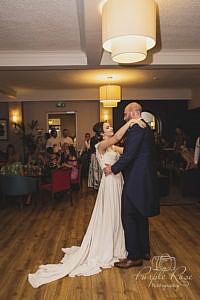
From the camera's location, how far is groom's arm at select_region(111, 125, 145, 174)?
→ 3.09 m

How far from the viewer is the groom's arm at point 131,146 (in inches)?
122

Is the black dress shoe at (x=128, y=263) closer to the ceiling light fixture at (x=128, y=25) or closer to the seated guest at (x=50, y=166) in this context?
the ceiling light fixture at (x=128, y=25)

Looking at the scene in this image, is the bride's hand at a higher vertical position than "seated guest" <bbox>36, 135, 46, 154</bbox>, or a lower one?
higher

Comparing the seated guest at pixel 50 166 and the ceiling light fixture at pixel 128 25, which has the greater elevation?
Answer: the ceiling light fixture at pixel 128 25

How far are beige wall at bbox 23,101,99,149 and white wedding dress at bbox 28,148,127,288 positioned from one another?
759 centimetres

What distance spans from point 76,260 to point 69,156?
3916 millimetres

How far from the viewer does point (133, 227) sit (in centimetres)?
322

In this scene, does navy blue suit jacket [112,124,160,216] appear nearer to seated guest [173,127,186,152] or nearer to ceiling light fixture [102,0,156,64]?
ceiling light fixture [102,0,156,64]

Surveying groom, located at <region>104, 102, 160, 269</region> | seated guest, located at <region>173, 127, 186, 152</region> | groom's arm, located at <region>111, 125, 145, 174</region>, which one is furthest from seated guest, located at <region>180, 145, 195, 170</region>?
groom's arm, located at <region>111, 125, 145, 174</region>

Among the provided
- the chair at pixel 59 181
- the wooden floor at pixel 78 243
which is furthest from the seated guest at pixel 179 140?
the chair at pixel 59 181

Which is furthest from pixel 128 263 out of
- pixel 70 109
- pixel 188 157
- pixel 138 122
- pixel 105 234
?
pixel 70 109

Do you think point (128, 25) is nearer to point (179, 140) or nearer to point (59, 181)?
point (59, 181)

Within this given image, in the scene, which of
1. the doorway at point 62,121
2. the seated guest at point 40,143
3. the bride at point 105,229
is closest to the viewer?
the bride at point 105,229

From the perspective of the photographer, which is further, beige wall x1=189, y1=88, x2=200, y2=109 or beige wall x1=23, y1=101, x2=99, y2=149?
beige wall x1=23, y1=101, x2=99, y2=149
